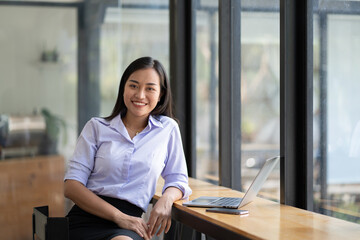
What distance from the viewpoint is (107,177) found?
2496mm

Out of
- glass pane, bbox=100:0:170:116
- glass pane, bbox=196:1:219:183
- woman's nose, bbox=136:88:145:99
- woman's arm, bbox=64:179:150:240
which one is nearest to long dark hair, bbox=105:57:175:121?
woman's nose, bbox=136:88:145:99

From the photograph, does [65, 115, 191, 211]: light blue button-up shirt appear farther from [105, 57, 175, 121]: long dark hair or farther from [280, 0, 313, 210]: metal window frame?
[280, 0, 313, 210]: metal window frame

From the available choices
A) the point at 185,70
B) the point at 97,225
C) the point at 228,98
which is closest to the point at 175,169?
the point at 97,225

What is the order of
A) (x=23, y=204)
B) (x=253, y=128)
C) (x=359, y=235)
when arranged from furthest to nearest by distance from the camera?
(x=23, y=204) < (x=253, y=128) < (x=359, y=235)

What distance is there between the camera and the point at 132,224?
2.35m

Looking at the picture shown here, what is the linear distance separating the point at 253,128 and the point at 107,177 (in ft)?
3.36

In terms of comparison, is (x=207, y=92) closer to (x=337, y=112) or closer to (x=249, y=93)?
(x=249, y=93)

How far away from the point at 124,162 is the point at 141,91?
0.35m

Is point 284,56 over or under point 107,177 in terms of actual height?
over

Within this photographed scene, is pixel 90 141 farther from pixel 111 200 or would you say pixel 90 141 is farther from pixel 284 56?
pixel 284 56

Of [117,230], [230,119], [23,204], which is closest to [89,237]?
[117,230]

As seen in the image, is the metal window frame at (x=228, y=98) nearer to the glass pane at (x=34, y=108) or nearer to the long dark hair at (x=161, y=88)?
the long dark hair at (x=161, y=88)

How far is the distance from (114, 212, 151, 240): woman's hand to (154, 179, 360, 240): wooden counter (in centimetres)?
17

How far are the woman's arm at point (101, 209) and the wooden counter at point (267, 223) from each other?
0.64ft
